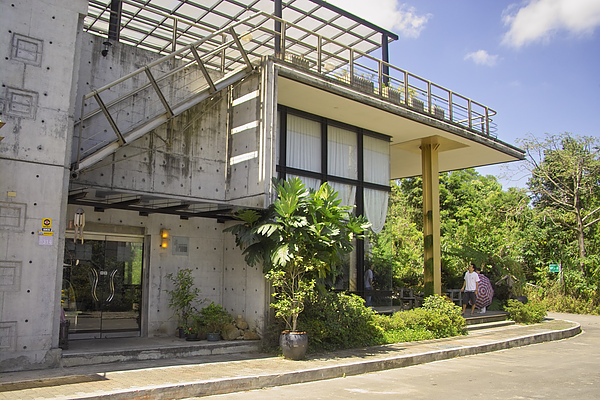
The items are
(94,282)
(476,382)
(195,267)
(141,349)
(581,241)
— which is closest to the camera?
(476,382)

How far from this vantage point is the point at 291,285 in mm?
10820

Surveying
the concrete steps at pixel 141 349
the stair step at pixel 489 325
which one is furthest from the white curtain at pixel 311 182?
the stair step at pixel 489 325

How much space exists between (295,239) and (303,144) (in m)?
4.11

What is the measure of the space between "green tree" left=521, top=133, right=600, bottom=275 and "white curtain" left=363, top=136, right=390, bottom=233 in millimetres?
14348

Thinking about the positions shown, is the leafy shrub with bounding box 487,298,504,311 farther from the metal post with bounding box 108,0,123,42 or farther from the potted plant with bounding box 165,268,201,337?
the metal post with bounding box 108,0,123,42

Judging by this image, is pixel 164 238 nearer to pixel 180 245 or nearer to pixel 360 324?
pixel 180 245

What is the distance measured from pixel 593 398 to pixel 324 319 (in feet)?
18.2

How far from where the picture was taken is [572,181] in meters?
27.9

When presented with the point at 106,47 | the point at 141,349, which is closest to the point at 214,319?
the point at 141,349

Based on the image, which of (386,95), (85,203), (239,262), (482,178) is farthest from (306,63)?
(482,178)

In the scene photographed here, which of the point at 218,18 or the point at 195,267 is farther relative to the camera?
Answer: the point at 218,18

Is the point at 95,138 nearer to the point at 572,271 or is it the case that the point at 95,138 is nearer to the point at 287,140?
the point at 287,140

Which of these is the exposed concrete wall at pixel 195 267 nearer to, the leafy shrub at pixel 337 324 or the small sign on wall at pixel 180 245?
the small sign on wall at pixel 180 245

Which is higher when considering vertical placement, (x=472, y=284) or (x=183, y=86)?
(x=183, y=86)
